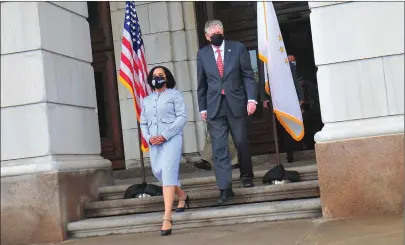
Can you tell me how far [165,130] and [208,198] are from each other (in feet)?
4.26

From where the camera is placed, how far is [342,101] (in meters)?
6.13

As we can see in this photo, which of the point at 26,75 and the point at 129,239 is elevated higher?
the point at 26,75

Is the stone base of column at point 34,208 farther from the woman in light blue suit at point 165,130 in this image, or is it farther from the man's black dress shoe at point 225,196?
the man's black dress shoe at point 225,196

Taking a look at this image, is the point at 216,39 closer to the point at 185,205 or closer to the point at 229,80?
the point at 229,80

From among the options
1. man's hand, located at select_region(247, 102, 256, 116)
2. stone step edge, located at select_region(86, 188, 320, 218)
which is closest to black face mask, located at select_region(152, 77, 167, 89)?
man's hand, located at select_region(247, 102, 256, 116)

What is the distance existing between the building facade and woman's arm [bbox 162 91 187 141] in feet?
4.85

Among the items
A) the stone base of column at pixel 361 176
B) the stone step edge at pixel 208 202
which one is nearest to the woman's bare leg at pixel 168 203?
the stone step edge at pixel 208 202

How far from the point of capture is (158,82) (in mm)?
6398

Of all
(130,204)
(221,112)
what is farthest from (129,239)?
(221,112)

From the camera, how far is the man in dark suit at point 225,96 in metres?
6.67

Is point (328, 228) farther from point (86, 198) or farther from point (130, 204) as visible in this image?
point (86, 198)

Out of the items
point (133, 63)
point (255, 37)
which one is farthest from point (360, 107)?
point (255, 37)

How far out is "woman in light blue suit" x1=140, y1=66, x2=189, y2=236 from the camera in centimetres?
623

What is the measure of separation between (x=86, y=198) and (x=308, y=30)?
205 inches
